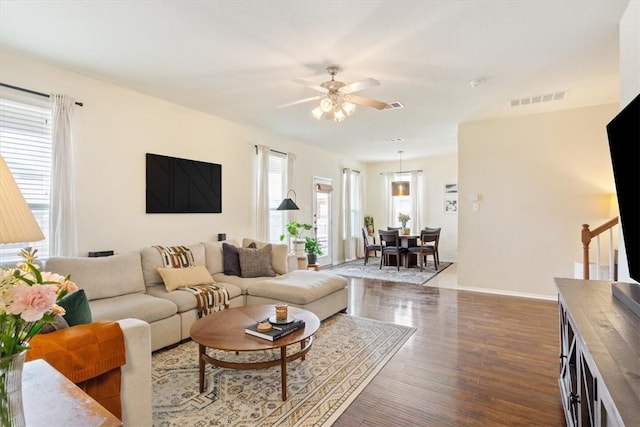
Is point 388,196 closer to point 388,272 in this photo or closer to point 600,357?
point 388,272

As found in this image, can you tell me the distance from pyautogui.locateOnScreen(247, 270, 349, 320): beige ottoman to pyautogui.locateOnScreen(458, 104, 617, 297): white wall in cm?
255

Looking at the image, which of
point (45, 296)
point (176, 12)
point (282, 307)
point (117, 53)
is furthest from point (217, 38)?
point (45, 296)

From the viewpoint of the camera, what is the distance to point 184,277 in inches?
138

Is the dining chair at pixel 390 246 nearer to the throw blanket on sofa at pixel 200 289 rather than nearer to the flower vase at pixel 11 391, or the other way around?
the throw blanket on sofa at pixel 200 289

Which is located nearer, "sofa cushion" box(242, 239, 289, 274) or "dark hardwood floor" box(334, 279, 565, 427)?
"dark hardwood floor" box(334, 279, 565, 427)

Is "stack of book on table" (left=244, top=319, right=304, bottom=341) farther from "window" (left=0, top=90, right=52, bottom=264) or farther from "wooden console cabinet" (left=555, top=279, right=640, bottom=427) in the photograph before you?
"window" (left=0, top=90, right=52, bottom=264)

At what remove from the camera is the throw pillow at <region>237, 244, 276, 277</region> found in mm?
4102

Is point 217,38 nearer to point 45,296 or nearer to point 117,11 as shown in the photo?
point 117,11

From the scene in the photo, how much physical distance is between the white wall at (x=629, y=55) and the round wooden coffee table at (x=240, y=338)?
7.29 ft

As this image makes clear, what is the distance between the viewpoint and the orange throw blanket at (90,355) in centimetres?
150

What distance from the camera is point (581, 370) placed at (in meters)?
1.49

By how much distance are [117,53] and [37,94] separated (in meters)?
0.93

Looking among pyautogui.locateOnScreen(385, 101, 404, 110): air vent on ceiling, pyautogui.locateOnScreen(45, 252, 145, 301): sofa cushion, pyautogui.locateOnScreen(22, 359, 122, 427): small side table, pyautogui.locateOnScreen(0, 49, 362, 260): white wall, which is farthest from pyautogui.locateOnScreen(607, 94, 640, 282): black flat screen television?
pyautogui.locateOnScreen(0, 49, 362, 260): white wall

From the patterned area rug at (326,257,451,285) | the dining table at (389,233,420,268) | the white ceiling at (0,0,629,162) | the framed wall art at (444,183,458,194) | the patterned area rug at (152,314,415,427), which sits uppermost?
the white ceiling at (0,0,629,162)
